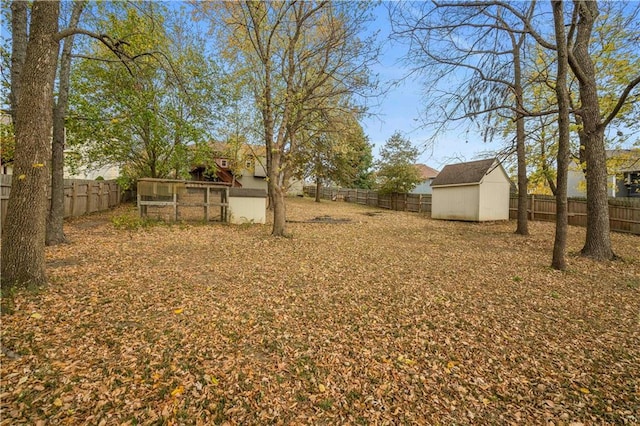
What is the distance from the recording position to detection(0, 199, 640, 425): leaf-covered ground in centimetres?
234

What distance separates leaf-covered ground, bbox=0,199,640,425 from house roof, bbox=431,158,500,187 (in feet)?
34.4

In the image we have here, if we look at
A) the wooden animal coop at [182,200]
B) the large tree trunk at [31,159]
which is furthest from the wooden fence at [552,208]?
the large tree trunk at [31,159]

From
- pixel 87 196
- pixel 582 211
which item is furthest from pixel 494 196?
pixel 87 196

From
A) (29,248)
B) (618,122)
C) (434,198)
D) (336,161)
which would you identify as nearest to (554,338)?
(29,248)

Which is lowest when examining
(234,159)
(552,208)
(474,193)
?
(552,208)

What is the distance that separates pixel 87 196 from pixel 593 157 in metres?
16.9

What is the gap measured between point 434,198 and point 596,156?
11.3 metres

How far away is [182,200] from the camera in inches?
433

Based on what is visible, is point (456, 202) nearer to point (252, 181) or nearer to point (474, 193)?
point (474, 193)

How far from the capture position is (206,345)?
10.1 ft

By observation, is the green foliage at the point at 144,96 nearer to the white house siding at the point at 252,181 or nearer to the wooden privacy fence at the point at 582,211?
the white house siding at the point at 252,181

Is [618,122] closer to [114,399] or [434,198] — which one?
[434,198]

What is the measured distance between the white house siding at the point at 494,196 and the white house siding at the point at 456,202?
32 cm

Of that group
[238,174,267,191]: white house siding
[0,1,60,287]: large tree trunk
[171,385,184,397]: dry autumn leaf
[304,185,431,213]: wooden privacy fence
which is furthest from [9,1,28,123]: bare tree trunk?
→ [238,174,267,191]: white house siding
